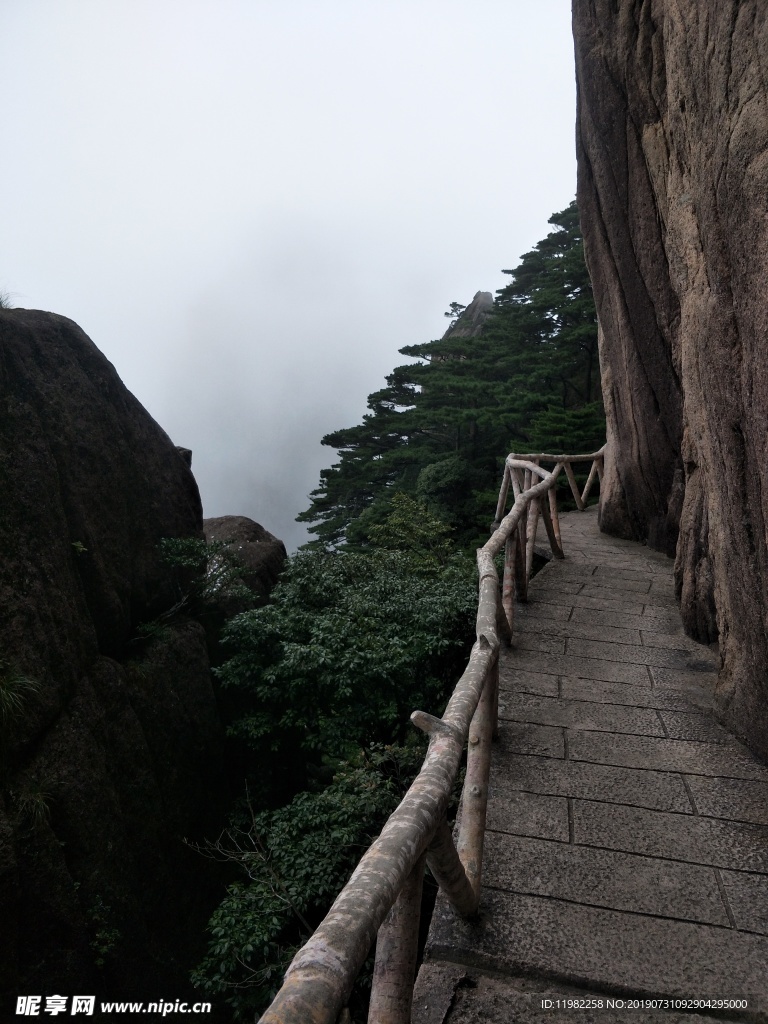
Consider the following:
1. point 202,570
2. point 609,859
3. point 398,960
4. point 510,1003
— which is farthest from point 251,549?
point 398,960

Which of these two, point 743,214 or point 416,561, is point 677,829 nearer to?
point 743,214

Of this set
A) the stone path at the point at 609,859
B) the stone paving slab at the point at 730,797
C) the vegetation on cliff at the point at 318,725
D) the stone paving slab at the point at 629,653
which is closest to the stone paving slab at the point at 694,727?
the stone path at the point at 609,859

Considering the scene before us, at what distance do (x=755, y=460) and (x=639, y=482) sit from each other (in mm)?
4694

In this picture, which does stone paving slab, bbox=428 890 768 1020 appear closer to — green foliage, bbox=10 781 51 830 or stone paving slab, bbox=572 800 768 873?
stone paving slab, bbox=572 800 768 873

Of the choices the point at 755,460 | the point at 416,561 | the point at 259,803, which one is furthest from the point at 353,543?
the point at 755,460

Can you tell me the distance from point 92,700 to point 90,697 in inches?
1.5

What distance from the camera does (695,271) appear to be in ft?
12.4

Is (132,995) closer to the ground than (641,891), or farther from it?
closer to the ground

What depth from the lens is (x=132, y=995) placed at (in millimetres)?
5742

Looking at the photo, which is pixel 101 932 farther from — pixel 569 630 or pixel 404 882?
pixel 404 882

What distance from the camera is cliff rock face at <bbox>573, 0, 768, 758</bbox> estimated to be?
2746mm

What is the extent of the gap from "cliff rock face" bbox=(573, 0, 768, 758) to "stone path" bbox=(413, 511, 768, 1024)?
424 mm

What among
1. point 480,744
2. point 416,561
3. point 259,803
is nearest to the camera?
point 480,744

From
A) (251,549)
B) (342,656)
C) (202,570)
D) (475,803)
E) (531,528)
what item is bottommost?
(342,656)
